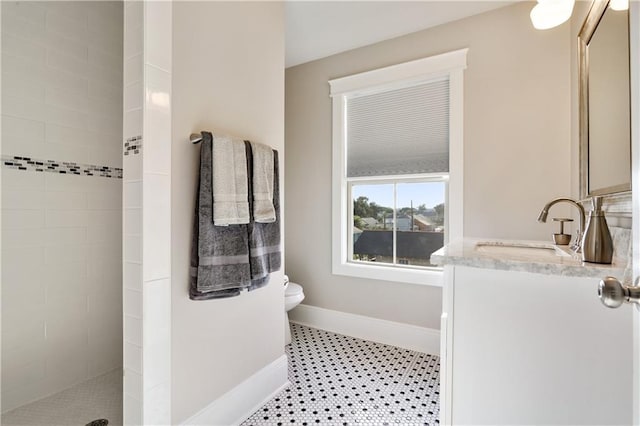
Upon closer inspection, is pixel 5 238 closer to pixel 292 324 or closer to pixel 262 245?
pixel 262 245

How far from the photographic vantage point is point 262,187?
1530 millimetres

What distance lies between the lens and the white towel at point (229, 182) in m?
1.34

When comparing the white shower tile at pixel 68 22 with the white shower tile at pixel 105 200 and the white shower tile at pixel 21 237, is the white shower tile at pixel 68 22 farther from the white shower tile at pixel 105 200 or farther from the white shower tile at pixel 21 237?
the white shower tile at pixel 21 237

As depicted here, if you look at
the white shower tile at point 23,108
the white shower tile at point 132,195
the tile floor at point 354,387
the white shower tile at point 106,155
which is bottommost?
the tile floor at point 354,387

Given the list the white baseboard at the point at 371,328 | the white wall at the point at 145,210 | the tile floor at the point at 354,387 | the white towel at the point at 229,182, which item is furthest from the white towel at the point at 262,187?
the white baseboard at the point at 371,328

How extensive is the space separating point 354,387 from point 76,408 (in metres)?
1.53

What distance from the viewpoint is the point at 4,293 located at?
1578 millimetres

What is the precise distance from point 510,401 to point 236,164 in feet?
4.50

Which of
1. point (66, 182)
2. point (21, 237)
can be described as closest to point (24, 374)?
point (21, 237)

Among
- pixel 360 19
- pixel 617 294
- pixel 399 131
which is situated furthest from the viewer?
pixel 399 131

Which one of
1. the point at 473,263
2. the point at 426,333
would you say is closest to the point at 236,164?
the point at 473,263

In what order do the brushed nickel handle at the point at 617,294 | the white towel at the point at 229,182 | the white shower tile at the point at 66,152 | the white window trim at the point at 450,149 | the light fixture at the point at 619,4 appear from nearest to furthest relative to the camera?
the brushed nickel handle at the point at 617,294 → the light fixture at the point at 619,4 → the white towel at the point at 229,182 → the white shower tile at the point at 66,152 → the white window trim at the point at 450,149

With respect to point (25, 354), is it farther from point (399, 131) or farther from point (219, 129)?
point (399, 131)

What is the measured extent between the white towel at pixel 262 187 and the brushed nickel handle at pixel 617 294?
1.26 m
